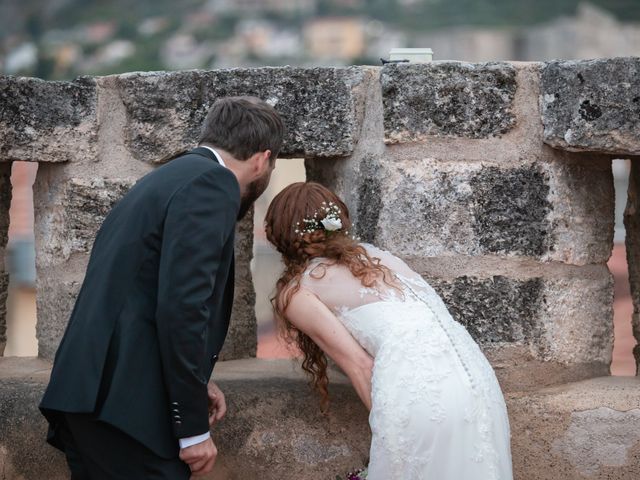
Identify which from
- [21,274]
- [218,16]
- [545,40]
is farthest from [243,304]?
[218,16]

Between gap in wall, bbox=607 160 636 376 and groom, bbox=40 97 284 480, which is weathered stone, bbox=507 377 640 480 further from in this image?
gap in wall, bbox=607 160 636 376

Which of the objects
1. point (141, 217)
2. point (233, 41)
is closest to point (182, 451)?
point (141, 217)

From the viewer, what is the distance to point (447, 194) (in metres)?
2.69

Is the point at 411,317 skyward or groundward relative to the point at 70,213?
groundward

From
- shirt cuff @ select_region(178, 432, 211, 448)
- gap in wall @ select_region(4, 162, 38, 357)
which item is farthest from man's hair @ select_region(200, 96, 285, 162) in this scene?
gap in wall @ select_region(4, 162, 38, 357)

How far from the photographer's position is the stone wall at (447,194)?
2.66 metres

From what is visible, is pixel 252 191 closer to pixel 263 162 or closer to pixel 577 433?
pixel 263 162

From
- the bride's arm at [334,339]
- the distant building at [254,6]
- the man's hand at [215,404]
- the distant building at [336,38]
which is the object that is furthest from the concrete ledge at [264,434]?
the distant building at [254,6]

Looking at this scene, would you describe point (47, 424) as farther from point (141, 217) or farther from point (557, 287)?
point (557, 287)

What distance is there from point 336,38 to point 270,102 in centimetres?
3408

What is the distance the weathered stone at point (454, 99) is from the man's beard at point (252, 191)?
41cm

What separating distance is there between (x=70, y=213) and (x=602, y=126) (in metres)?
1.46

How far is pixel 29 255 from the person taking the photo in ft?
28.5

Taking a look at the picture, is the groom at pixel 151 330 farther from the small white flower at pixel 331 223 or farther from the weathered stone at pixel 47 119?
the weathered stone at pixel 47 119
